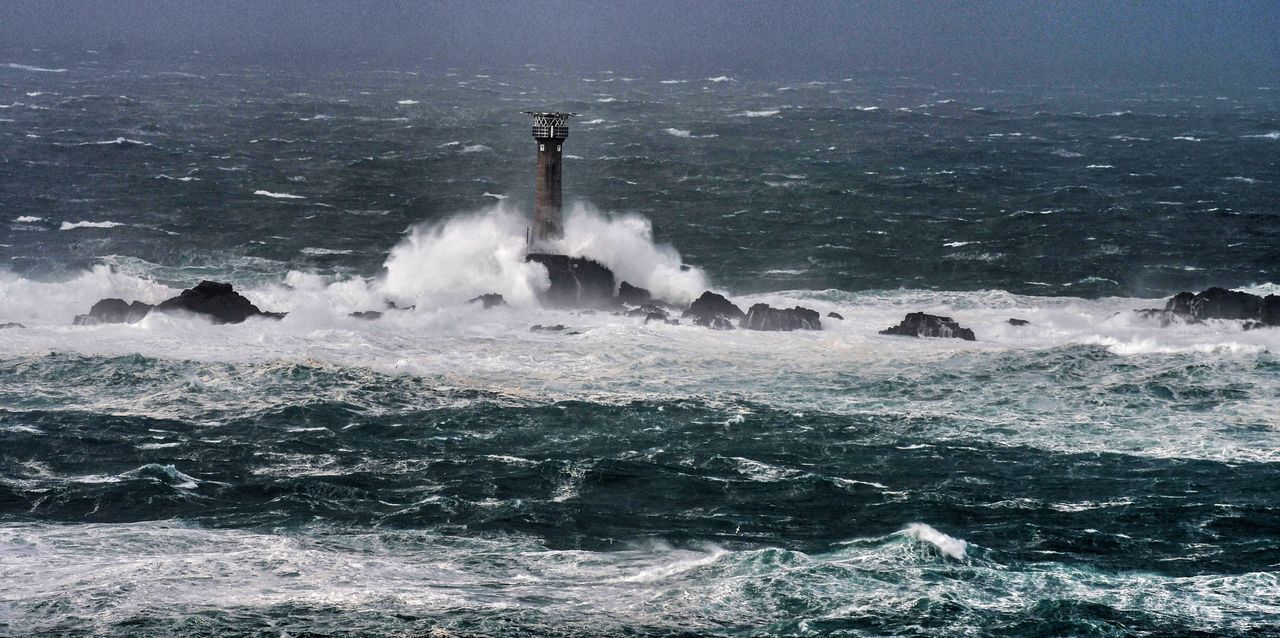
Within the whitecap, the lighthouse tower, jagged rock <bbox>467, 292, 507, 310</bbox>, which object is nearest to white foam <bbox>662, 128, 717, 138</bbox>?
the whitecap

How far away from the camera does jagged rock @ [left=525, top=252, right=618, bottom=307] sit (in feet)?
246

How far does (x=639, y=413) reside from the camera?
2136 inches

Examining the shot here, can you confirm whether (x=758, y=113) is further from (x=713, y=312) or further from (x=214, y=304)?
(x=214, y=304)

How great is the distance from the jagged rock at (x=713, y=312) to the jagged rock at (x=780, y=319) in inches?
37.8

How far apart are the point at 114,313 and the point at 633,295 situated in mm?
23916

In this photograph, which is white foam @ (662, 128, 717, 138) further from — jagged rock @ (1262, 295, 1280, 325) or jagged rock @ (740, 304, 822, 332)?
jagged rock @ (1262, 295, 1280, 325)

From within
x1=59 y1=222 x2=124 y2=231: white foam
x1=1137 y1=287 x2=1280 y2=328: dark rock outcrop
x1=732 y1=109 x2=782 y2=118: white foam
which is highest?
x1=732 y1=109 x2=782 y2=118: white foam

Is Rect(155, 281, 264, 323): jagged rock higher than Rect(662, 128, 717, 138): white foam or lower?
lower

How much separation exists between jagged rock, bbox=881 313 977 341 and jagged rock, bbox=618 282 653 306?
12933 millimetres

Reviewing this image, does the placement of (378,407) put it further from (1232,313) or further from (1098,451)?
(1232,313)

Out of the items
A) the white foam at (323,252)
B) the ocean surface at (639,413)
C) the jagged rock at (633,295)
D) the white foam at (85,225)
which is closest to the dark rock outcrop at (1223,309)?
the ocean surface at (639,413)

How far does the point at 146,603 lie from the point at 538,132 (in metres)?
42.1

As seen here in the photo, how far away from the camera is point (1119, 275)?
266 feet

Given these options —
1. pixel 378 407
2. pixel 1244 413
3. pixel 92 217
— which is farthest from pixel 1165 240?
pixel 92 217
